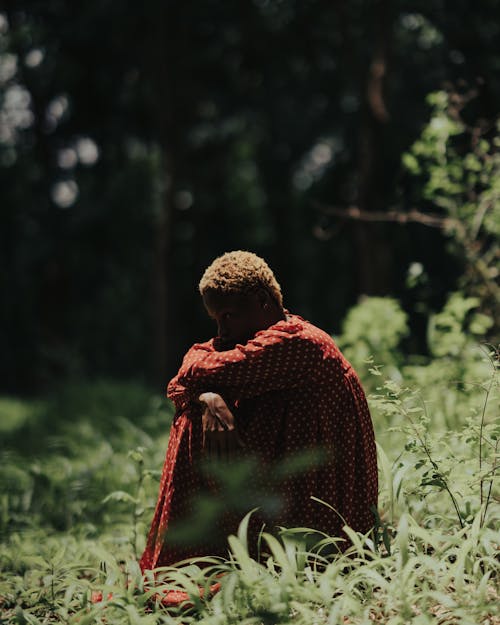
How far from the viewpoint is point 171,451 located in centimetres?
335

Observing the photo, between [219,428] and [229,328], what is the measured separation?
1.37ft

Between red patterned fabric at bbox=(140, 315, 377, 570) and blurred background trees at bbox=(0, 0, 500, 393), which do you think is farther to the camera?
blurred background trees at bbox=(0, 0, 500, 393)

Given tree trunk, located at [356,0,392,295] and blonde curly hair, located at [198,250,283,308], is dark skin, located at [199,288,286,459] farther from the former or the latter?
tree trunk, located at [356,0,392,295]

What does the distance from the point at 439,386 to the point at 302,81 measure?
47.6 feet

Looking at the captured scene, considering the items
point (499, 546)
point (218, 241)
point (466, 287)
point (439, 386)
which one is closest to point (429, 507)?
point (499, 546)

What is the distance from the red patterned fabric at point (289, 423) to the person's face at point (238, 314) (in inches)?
2.6

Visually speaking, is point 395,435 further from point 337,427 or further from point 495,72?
point 495,72

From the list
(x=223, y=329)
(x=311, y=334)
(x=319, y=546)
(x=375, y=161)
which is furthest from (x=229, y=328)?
(x=375, y=161)

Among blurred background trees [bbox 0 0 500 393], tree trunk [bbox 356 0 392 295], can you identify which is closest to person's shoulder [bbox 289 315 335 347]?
blurred background trees [bbox 0 0 500 393]

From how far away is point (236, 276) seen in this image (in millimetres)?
3107

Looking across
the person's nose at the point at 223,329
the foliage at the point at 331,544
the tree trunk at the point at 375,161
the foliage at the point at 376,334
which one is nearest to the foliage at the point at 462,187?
the foliage at the point at 376,334

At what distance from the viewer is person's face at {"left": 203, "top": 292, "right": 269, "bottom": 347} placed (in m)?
3.13

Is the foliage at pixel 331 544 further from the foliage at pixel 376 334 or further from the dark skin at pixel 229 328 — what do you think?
the dark skin at pixel 229 328

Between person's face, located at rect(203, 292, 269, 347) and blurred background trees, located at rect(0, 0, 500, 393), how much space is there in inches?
167
